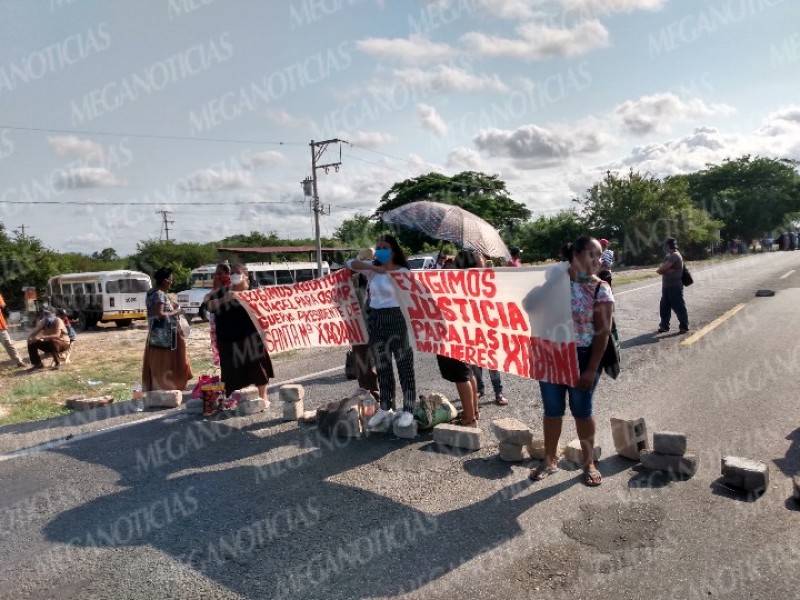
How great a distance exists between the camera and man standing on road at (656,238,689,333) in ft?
37.7

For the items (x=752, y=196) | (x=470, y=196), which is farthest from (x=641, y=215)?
(x=752, y=196)

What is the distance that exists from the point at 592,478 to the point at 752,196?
231 ft

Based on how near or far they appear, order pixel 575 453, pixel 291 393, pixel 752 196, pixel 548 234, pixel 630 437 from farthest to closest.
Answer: pixel 752 196, pixel 548 234, pixel 291 393, pixel 630 437, pixel 575 453

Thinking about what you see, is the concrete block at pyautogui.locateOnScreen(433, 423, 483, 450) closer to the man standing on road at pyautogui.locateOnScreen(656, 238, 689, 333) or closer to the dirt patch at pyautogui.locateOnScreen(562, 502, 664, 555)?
the dirt patch at pyautogui.locateOnScreen(562, 502, 664, 555)

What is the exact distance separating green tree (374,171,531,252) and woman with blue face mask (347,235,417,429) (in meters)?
46.5

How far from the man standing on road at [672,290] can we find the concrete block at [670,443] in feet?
24.5

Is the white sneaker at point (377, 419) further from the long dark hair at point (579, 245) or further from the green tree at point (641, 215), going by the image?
the green tree at point (641, 215)

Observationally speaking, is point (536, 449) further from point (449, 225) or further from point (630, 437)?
point (449, 225)

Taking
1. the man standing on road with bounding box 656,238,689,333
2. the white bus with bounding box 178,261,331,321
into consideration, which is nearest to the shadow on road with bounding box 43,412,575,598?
the man standing on road with bounding box 656,238,689,333

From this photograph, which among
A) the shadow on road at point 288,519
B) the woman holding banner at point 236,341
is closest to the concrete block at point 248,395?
the woman holding banner at point 236,341

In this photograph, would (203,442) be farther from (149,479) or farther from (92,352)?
(92,352)

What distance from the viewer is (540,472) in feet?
15.4

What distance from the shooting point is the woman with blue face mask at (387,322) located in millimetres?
5824

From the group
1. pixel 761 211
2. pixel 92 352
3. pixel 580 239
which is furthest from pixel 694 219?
pixel 580 239
